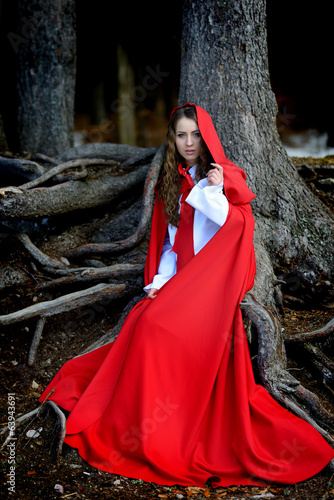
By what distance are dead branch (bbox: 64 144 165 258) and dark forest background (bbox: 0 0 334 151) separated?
2.73 metres

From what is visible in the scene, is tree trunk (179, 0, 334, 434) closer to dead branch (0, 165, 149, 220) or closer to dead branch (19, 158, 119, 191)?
dead branch (0, 165, 149, 220)

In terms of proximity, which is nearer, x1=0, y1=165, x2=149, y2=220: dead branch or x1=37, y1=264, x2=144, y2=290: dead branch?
x1=37, y1=264, x2=144, y2=290: dead branch

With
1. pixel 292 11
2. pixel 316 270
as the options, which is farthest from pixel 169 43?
pixel 316 270

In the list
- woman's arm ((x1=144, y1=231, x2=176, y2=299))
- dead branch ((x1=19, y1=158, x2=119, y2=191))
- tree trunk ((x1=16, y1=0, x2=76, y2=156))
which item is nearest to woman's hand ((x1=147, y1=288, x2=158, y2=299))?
woman's arm ((x1=144, y1=231, x2=176, y2=299))

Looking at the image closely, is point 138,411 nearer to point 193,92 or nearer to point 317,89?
point 193,92

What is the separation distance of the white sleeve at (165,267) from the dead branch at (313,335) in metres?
1.05

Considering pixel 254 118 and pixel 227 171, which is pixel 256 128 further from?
pixel 227 171

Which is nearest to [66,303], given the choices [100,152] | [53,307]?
[53,307]

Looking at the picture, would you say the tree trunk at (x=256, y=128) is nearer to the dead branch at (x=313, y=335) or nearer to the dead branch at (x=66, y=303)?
the dead branch at (x=313, y=335)

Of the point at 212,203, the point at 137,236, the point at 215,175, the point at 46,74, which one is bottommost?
the point at 137,236

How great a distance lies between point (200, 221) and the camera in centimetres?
318

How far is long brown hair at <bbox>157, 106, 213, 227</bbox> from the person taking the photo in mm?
3236

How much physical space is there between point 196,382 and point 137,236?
157 cm

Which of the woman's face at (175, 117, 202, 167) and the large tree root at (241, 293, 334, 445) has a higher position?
the woman's face at (175, 117, 202, 167)
